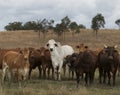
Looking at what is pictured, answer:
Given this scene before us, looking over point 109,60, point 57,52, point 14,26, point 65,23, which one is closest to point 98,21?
point 65,23

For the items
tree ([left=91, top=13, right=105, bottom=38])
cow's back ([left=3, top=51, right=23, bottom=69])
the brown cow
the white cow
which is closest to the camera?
the brown cow

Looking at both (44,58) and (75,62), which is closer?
(75,62)

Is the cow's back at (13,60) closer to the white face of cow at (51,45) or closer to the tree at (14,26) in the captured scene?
the white face of cow at (51,45)

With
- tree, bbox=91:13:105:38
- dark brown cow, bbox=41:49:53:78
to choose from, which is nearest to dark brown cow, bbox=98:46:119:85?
dark brown cow, bbox=41:49:53:78

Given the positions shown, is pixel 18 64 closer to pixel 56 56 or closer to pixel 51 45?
pixel 51 45

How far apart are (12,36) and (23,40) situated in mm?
4976

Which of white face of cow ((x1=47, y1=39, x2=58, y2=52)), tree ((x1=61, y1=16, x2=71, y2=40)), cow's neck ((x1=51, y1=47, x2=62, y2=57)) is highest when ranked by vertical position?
tree ((x1=61, y1=16, x2=71, y2=40))

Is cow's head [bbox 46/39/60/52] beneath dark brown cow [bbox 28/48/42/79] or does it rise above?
above

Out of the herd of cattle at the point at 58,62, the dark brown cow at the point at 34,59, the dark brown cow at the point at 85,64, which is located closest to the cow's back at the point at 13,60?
the herd of cattle at the point at 58,62

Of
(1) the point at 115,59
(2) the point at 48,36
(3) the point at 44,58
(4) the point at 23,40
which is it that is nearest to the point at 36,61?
(3) the point at 44,58

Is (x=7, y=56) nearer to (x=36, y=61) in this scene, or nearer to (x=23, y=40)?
(x=36, y=61)

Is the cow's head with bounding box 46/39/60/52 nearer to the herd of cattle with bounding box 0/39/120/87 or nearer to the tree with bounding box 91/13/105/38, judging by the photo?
the herd of cattle with bounding box 0/39/120/87

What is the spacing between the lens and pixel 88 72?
17.1 m

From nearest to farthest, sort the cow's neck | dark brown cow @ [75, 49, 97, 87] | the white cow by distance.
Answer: dark brown cow @ [75, 49, 97, 87] → the white cow → the cow's neck
